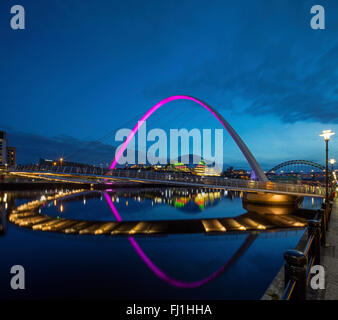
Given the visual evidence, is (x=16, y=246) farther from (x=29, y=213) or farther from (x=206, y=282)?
(x=206, y=282)

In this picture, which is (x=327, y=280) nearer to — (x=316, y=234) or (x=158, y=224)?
(x=316, y=234)

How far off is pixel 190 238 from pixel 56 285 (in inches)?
389

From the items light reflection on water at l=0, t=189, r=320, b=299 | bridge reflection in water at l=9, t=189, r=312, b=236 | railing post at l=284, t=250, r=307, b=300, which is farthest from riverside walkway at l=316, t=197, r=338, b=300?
bridge reflection in water at l=9, t=189, r=312, b=236

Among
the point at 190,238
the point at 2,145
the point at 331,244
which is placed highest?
the point at 2,145

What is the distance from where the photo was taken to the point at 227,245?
13.9 meters

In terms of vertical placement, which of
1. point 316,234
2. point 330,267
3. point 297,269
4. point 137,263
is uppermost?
point 297,269

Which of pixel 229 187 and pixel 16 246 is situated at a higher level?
pixel 229 187

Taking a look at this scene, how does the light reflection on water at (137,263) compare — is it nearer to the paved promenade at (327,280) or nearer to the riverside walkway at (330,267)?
the paved promenade at (327,280)

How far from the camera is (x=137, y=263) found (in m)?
10.8

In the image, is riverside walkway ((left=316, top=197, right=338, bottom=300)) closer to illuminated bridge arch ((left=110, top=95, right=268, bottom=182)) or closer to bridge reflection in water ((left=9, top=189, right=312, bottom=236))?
bridge reflection in water ((left=9, top=189, right=312, bottom=236))

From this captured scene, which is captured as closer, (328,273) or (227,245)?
(328,273)

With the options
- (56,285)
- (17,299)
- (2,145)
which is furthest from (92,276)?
(2,145)

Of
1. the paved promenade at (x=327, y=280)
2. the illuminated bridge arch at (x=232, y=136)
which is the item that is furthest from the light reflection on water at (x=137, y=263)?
the illuminated bridge arch at (x=232, y=136)

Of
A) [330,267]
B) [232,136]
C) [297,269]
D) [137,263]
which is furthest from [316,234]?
[232,136]
